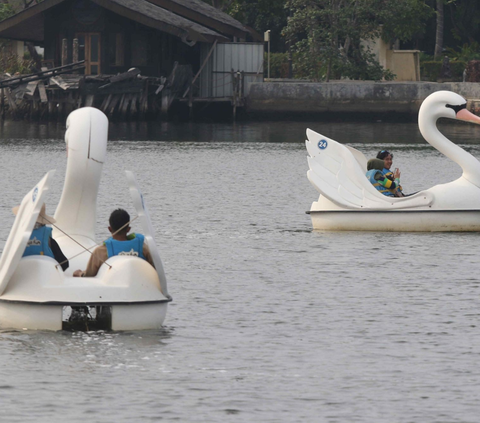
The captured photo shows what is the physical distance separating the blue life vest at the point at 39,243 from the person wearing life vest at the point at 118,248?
0.39 metres

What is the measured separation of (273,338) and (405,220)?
7.61 m

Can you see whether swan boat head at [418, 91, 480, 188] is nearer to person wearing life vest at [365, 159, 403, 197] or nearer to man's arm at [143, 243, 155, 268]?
person wearing life vest at [365, 159, 403, 197]

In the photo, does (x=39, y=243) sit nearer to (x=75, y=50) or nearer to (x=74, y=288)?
(x=74, y=288)

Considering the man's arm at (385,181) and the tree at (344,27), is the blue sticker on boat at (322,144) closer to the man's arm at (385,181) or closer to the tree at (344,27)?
the man's arm at (385,181)

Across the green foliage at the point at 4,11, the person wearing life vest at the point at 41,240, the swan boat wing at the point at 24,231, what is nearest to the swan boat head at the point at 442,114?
the person wearing life vest at the point at 41,240

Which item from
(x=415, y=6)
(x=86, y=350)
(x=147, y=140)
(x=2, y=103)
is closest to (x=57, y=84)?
(x=2, y=103)

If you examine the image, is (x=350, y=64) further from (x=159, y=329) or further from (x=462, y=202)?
(x=159, y=329)

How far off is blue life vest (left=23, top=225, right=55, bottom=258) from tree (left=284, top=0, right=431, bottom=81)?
43.4 m

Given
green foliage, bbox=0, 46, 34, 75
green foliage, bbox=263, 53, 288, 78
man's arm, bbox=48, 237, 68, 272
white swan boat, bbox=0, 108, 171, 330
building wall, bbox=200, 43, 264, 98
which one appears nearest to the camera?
white swan boat, bbox=0, 108, 171, 330

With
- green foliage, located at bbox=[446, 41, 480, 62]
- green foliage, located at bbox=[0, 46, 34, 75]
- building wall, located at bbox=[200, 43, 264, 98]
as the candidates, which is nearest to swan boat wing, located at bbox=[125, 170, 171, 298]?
building wall, located at bbox=[200, 43, 264, 98]

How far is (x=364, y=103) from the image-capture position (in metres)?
55.4

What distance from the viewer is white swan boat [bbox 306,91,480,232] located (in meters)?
19.1

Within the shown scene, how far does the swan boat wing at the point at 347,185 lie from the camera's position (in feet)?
62.6

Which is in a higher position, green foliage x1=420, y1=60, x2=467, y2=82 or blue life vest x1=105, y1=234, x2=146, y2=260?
green foliage x1=420, y1=60, x2=467, y2=82
